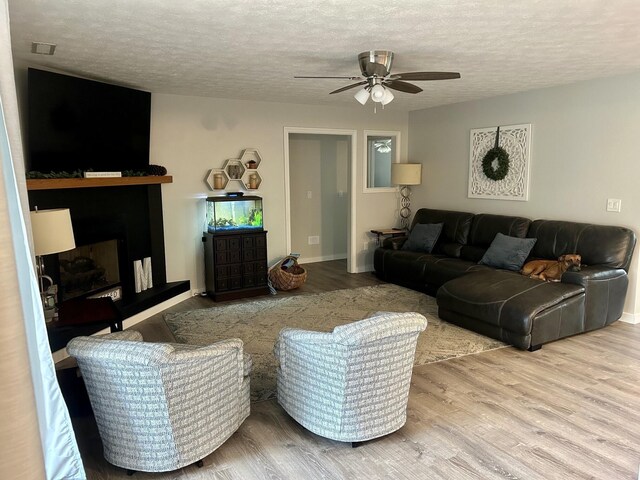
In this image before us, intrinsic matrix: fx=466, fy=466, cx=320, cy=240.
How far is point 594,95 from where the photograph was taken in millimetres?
4684

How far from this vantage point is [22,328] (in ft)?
4.92

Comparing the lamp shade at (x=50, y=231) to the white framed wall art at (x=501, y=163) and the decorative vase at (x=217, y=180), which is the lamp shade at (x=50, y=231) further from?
the white framed wall art at (x=501, y=163)

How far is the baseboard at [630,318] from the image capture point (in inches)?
181

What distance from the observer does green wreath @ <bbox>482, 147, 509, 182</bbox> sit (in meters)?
5.65

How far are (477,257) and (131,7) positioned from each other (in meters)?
4.49

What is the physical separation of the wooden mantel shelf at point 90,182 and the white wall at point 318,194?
8.93 ft

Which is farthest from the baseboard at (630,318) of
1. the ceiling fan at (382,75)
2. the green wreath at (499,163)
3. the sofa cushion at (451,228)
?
the ceiling fan at (382,75)

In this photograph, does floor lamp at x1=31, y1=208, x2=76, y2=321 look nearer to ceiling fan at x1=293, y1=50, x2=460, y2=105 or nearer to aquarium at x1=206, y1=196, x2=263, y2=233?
ceiling fan at x1=293, y1=50, x2=460, y2=105

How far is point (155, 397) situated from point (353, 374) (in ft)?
3.22

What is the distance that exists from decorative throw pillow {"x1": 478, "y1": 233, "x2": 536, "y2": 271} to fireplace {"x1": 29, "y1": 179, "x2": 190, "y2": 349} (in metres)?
3.53

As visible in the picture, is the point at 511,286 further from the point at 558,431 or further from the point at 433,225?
the point at 433,225

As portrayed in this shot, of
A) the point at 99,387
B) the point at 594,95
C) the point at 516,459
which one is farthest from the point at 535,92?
the point at 99,387

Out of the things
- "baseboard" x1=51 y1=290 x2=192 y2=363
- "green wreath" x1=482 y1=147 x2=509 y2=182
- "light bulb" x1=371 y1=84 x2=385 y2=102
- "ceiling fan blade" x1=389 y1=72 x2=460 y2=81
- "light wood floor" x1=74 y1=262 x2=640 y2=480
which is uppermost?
"ceiling fan blade" x1=389 y1=72 x2=460 y2=81

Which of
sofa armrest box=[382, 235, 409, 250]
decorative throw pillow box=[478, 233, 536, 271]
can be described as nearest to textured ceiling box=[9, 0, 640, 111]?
decorative throw pillow box=[478, 233, 536, 271]
